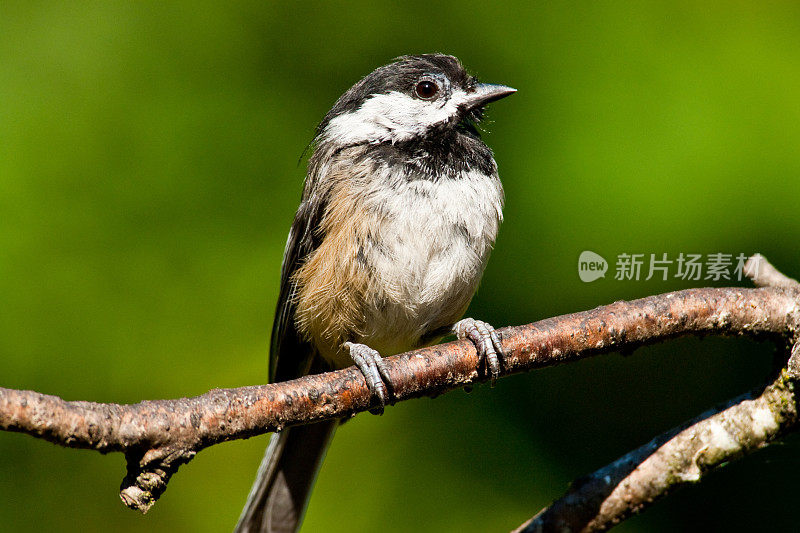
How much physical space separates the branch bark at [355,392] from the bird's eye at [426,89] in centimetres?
117

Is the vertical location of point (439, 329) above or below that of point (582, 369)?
above

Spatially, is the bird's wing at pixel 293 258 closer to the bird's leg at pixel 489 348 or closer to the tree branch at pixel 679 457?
the bird's leg at pixel 489 348

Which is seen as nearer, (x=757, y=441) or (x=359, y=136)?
(x=757, y=441)

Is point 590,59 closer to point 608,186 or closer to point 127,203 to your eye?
point 608,186

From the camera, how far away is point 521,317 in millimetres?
2869

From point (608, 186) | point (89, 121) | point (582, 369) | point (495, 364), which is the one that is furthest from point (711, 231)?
point (89, 121)

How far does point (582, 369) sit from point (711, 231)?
699 millimetres

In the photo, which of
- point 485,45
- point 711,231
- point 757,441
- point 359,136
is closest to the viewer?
point 757,441

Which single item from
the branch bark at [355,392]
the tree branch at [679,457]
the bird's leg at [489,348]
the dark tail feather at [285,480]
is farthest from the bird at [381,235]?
the tree branch at [679,457]

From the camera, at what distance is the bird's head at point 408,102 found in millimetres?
2898

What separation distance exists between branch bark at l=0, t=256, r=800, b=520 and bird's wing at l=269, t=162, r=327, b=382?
33.7 inches

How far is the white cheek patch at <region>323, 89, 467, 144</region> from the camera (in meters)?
2.88

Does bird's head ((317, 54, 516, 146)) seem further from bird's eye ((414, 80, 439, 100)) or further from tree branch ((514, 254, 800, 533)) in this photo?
tree branch ((514, 254, 800, 533))

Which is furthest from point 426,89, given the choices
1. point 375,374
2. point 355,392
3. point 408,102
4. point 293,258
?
point 355,392
